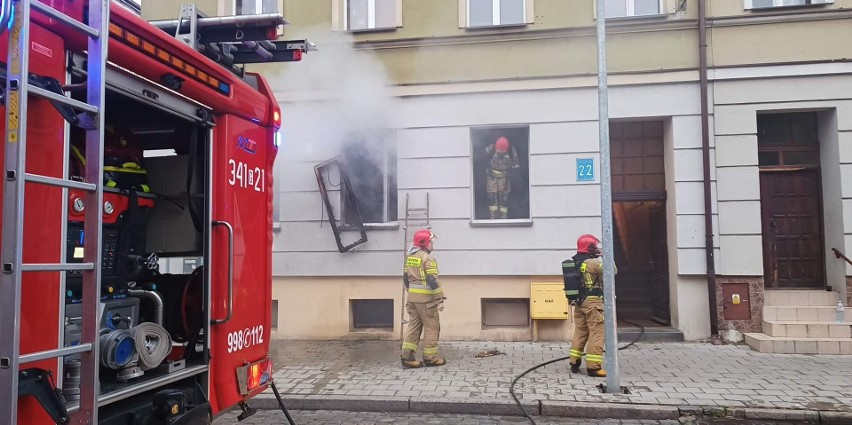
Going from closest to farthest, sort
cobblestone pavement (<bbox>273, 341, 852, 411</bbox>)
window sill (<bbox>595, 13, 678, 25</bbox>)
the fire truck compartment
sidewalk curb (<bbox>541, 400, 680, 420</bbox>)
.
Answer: the fire truck compartment < sidewalk curb (<bbox>541, 400, 680, 420</bbox>) < cobblestone pavement (<bbox>273, 341, 852, 411</bbox>) < window sill (<bbox>595, 13, 678, 25</bbox>)

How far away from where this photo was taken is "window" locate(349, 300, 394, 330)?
9203 mm

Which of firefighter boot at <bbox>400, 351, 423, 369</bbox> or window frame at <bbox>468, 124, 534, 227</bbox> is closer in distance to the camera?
firefighter boot at <bbox>400, 351, 423, 369</bbox>

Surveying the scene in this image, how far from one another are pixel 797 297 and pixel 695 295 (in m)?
1.59

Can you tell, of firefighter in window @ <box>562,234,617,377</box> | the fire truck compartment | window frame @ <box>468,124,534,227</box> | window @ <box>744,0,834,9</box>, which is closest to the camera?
the fire truck compartment

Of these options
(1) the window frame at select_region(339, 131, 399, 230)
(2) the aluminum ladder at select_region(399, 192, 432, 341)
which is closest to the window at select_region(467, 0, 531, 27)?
(1) the window frame at select_region(339, 131, 399, 230)

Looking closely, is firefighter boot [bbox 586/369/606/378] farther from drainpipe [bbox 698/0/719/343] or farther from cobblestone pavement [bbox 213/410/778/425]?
drainpipe [bbox 698/0/719/343]

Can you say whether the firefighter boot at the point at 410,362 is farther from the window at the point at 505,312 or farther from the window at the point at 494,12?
the window at the point at 494,12

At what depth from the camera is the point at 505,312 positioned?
902 cm

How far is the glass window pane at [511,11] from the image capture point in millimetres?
9164

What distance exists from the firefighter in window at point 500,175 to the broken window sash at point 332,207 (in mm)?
2151

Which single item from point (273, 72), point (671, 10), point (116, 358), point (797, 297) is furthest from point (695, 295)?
point (116, 358)

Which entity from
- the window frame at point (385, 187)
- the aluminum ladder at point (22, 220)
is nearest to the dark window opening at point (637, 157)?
the window frame at point (385, 187)

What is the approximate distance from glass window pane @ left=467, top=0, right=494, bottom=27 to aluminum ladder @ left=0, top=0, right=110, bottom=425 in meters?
7.75

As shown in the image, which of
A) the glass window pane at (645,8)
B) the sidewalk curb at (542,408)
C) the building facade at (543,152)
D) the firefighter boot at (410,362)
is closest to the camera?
the sidewalk curb at (542,408)
